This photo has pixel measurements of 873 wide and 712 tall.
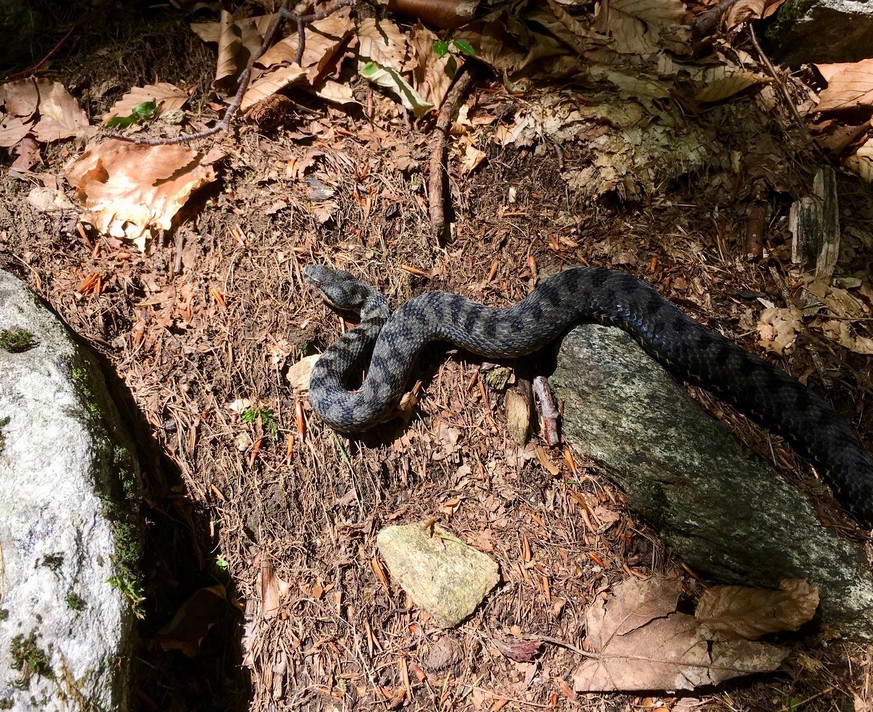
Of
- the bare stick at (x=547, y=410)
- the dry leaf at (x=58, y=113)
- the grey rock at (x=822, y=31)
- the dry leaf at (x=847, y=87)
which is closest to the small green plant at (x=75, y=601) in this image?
the bare stick at (x=547, y=410)

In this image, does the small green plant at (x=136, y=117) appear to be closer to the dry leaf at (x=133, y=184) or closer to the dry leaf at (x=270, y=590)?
the dry leaf at (x=133, y=184)

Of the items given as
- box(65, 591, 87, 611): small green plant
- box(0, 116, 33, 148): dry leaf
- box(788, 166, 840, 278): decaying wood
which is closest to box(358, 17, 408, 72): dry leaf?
box(0, 116, 33, 148): dry leaf

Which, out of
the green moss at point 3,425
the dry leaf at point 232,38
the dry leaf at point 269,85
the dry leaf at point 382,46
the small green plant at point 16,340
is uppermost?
the dry leaf at point 382,46

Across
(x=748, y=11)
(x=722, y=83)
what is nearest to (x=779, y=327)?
(x=722, y=83)

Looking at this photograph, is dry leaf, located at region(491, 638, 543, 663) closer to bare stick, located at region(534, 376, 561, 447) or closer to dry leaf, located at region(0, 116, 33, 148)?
bare stick, located at region(534, 376, 561, 447)

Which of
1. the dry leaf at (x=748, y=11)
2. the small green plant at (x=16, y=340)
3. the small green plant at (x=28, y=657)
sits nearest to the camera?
the small green plant at (x=28, y=657)

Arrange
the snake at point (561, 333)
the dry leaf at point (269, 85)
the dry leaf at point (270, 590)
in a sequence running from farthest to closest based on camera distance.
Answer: the dry leaf at point (269, 85) → the snake at point (561, 333) → the dry leaf at point (270, 590)
